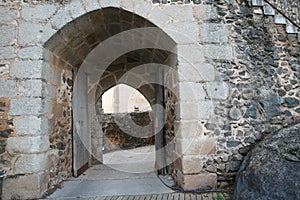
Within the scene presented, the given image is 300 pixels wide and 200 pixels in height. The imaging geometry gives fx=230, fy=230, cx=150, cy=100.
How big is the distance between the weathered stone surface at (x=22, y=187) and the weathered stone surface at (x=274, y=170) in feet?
7.50

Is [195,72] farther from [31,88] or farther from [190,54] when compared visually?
[31,88]

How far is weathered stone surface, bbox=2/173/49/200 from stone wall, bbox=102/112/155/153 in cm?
593

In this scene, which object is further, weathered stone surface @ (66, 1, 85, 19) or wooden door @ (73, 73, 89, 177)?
wooden door @ (73, 73, 89, 177)

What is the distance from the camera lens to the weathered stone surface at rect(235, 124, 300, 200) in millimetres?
2125

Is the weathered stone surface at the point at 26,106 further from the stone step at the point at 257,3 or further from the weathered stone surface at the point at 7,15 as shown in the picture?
the stone step at the point at 257,3

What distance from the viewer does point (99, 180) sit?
368cm

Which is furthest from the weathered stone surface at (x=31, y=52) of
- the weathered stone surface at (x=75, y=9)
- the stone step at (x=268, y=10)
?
the stone step at (x=268, y=10)

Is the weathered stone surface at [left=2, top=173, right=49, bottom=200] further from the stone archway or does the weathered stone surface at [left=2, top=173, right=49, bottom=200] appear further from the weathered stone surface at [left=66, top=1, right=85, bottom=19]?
the weathered stone surface at [left=66, top=1, right=85, bottom=19]

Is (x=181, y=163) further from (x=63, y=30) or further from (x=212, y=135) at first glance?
(x=63, y=30)

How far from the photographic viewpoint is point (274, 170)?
7.41ft

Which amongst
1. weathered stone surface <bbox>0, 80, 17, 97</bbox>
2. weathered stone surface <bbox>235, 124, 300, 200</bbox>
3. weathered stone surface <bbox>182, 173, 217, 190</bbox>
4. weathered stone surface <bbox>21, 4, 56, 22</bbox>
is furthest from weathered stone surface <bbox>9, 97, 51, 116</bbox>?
weathered stone surface <bbox>235, 124, 300, 200</bbox>

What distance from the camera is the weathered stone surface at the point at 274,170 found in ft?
6.97

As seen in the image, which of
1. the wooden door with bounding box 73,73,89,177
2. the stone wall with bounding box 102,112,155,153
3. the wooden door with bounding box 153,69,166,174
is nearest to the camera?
the wooden door with bounding box 73,73,89,177

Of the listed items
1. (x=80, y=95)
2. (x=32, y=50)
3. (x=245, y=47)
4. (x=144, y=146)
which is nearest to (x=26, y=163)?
(x=32, y=50)
